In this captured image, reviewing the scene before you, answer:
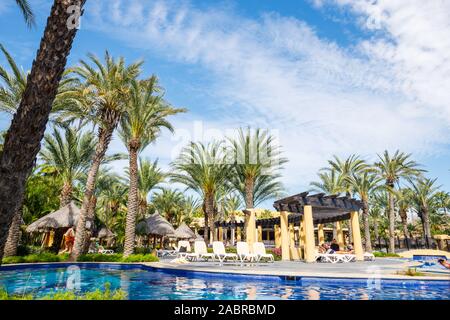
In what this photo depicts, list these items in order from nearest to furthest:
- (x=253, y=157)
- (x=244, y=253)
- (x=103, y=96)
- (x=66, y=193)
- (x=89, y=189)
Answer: (x=244, y=253), (x=103, y=96), (x=89, y=189), (x=66, y=193), (x=253, y=157)

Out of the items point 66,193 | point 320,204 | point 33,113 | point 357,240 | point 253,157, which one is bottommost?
point 357,240

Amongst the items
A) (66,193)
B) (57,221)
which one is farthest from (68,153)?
(57,221)

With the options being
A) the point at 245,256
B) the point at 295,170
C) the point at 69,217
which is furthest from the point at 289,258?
the point at 69,217

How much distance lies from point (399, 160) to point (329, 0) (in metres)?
26.0

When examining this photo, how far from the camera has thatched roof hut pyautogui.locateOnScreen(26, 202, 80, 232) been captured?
765 inches

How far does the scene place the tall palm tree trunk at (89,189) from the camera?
18.3 m

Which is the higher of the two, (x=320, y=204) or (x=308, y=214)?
(x=320, y=204)

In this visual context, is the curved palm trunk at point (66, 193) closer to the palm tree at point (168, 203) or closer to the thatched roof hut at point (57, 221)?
the thatched roof hut at point (57, 221)

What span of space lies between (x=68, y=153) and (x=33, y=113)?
20453 millimetres

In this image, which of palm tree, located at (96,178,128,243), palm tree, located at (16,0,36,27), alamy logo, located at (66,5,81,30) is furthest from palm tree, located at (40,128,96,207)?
alamy logo, located at (66,5,81,30)

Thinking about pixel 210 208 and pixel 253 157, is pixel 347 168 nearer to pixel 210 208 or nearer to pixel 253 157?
pixel 253 157

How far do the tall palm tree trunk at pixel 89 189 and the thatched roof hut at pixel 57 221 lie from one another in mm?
1524

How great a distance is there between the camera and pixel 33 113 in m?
4.64

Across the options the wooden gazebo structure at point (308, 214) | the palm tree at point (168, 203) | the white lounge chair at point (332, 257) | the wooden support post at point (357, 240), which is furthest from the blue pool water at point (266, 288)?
the palm tree at point (168, 203)
